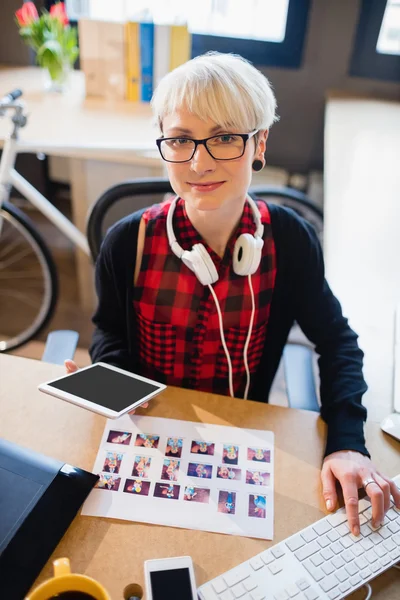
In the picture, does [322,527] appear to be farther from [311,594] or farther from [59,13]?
[59,13]

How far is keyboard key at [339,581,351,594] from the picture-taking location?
0.69 m

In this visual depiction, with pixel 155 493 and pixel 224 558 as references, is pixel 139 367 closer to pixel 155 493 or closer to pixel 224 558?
pixel 155 493

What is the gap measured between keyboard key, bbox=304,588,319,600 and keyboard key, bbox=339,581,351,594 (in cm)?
4

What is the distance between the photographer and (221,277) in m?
1.04

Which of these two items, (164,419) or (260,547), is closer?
(260,547)

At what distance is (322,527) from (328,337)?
415mm

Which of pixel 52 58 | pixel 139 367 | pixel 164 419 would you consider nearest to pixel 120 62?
pixel 52 58

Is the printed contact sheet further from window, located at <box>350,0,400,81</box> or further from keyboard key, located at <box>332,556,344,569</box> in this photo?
window, located at <box>350,0,400,81</box>

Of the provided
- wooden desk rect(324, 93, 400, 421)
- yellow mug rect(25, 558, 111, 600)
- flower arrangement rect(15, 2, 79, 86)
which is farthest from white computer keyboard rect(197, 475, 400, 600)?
flower arrangement rect(15, 2, 79, 86)

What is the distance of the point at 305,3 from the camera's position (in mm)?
2176

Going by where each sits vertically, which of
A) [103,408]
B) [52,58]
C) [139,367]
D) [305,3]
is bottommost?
[139,367]

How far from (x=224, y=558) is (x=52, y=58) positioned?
1.97 m

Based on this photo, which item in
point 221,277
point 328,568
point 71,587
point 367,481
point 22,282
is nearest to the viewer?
point 71,587

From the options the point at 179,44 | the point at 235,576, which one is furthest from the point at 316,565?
the point at 179,44
